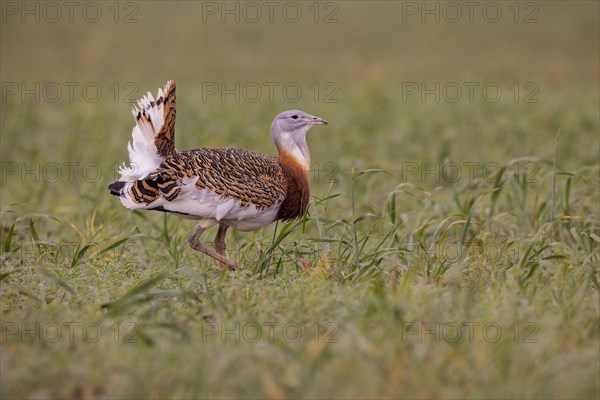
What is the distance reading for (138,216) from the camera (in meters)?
5.68

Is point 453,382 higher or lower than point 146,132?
lower

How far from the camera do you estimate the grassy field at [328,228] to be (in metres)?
2.97

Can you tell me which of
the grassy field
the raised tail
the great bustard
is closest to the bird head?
the great bustard

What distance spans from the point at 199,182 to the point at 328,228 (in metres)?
0.71

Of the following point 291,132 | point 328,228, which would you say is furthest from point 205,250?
point 291,132

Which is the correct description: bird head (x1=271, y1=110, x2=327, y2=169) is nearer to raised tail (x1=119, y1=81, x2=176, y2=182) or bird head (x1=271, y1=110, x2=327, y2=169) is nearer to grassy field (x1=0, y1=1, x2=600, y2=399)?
grassy field (x1=0, y1=1, x2=600, y2=399)

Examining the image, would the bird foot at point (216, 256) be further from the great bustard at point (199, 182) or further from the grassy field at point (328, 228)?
the grassy field at point (328, 228)

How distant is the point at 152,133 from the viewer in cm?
436

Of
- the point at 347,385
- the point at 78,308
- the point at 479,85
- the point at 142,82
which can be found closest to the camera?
the point at 347,385

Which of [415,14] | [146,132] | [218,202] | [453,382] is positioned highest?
[415,14]

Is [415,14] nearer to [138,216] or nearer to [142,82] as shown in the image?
[142,82]

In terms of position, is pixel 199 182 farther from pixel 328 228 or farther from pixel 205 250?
pixel 328 228

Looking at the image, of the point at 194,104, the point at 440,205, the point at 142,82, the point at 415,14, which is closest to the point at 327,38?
the point at 415,14

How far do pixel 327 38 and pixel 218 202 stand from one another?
32.1ft
